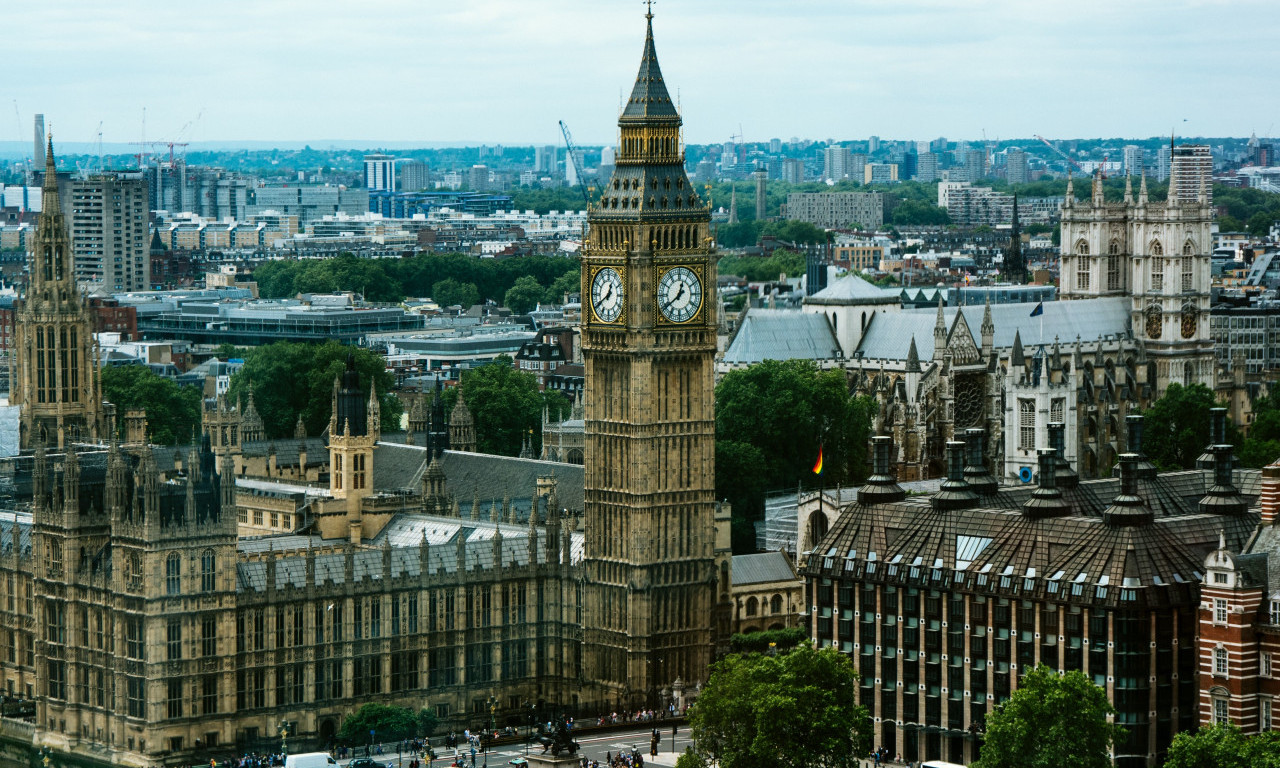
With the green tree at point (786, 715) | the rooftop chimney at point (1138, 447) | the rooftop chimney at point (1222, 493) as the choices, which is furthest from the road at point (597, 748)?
the rooftop chimney at point (1222, 493)

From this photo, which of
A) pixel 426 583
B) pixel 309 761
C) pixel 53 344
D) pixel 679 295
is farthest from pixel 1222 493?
pixel 53 344

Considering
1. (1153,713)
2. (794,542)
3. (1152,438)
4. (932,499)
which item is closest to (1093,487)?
(932,499)

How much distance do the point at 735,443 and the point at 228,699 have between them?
5585 cm

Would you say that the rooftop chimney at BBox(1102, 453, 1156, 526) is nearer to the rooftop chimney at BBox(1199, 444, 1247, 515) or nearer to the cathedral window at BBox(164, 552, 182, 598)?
the rooftop chimney at BBox(1199, 444, 1247, 515)

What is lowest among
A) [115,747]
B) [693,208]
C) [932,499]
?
[115,747]

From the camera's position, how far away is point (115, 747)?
12144cm

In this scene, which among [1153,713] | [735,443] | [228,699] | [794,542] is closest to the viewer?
[1153,713]

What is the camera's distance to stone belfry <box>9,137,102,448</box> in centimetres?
16300

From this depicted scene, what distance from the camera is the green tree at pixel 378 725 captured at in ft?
398

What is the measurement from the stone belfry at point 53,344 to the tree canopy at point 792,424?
37626mm

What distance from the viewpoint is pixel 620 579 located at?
12912 centimetres

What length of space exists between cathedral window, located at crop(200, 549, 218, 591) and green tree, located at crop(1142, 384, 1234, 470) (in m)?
75.6

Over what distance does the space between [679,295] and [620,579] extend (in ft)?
43.1

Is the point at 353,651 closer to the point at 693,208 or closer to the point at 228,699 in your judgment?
the point at 228,699
